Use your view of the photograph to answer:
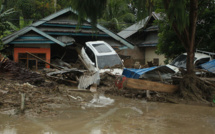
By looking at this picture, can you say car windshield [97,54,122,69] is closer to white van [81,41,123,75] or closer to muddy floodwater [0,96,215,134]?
white van [81,41,123,75]

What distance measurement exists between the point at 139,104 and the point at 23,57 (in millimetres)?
13505

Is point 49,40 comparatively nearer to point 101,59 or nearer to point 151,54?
point 101,59

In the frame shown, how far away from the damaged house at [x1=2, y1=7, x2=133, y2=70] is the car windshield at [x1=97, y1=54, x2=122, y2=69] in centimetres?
379

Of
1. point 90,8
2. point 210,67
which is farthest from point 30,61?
point 210,67

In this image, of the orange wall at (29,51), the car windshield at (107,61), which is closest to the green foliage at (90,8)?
the car windshield at (107,61)

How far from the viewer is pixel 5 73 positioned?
40.5 ft

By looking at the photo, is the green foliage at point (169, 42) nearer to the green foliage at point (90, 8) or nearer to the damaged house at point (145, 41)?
the green foliage at point (90, 8)

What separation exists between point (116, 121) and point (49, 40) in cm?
1440

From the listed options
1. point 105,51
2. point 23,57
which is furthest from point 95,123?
point 23,57

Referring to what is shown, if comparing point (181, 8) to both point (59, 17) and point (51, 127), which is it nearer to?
point (51, 127)

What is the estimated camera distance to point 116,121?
22.9ft

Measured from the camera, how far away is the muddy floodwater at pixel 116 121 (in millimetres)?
6000

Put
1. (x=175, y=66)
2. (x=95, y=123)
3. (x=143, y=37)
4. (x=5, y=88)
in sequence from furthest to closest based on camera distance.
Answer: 1. (x=143, y=37)
2. (x=175, y=66)
3. (x=5, y=88)
4. (x=95, y=123)

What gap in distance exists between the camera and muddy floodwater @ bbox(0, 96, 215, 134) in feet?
19.7
